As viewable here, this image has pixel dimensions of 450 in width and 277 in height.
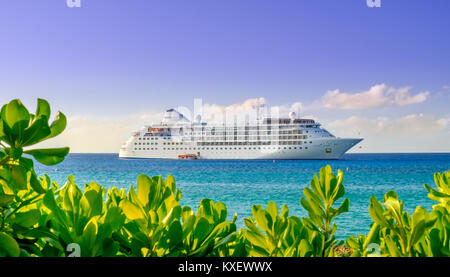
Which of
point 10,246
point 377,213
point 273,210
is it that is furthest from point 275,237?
point 10,246

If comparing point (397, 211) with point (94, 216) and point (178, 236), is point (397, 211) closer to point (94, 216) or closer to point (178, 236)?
point (178, 236)

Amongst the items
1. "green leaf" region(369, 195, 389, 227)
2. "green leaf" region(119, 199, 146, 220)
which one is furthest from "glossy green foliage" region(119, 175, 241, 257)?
"green leaf" region(369, 195, 389, 227)

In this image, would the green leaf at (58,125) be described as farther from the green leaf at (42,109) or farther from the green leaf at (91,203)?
the green leaf at (91,203)

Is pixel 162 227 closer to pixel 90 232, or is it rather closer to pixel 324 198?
pixel 90 232

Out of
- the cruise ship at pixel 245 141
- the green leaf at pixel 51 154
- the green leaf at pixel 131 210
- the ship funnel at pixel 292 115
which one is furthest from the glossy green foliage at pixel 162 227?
the ship funnel at pixel 292 115

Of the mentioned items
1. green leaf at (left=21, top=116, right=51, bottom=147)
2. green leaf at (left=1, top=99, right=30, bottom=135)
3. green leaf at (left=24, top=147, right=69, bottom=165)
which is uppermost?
→ green leaf at (left=1, top=99, right=30, bottom=135)

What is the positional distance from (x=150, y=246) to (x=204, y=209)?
148 mm

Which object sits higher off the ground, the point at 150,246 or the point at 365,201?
the point at 150,246

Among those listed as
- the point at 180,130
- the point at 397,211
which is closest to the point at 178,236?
the point at 397,211

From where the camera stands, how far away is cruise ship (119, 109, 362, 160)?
39.3 m

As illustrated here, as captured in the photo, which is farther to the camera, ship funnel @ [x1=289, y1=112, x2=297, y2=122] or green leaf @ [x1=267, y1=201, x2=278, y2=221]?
ship funnel @ [x1=289, y1=112, x2=297, y2=122]

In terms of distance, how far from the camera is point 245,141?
132 ft

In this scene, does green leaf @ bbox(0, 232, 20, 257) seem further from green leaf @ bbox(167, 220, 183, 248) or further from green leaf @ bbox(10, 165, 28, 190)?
green leaf @ bbox(167, 220, 183, 248)

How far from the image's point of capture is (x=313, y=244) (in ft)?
2.25
